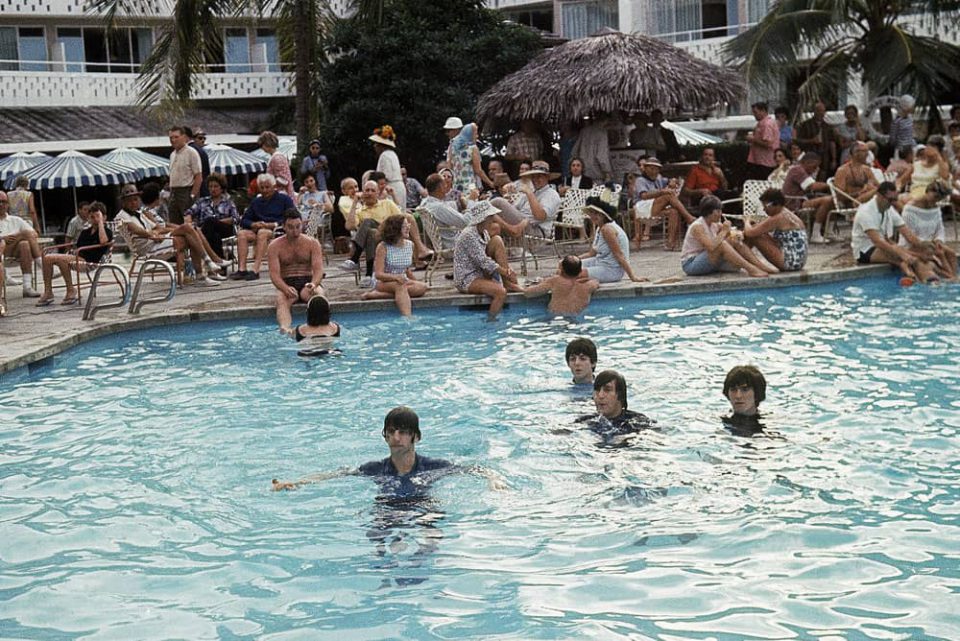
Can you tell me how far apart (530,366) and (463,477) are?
3.75 metres

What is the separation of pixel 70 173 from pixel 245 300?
14.9m

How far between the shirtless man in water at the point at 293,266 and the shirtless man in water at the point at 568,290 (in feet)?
8.33

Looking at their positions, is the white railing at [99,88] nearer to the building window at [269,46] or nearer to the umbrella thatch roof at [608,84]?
the building window at [269,46]

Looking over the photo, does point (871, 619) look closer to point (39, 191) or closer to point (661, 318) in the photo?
point (661, 318)

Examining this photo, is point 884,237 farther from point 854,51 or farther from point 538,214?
point 854,51

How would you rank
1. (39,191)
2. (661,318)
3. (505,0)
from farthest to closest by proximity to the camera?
1. (505,0)
2. (39,191)
3. (661,318)

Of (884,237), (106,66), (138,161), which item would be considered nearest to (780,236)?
(884,237)

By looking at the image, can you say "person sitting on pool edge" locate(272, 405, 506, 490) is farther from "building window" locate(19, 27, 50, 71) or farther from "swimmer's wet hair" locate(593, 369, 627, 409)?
"building window" locate(19, 27, 50, 71)

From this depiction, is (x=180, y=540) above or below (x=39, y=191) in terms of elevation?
below

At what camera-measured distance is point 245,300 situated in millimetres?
14594

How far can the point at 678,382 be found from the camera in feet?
34.1

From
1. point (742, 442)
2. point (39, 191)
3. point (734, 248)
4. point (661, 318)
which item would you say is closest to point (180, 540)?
point (742, 442)

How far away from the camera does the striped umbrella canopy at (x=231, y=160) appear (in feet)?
103

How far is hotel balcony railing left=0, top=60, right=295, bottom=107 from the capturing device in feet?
119
